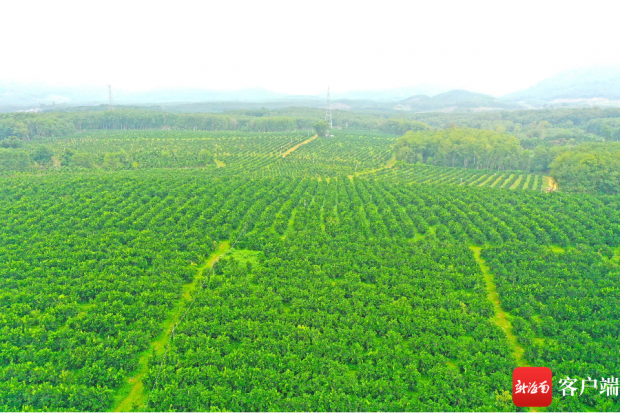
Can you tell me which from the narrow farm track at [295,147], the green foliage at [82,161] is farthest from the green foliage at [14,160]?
the narrow farm track at [295,147]

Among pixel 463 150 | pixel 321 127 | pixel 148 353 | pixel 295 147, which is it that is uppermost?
pixel 321 127

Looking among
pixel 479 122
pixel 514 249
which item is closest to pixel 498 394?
pixel 514 249

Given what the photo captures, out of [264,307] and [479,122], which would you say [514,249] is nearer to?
[264,307]

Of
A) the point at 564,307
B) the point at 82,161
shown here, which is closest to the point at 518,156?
the point at 564,307

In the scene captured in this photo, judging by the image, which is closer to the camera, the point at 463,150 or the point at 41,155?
the point at 41,155

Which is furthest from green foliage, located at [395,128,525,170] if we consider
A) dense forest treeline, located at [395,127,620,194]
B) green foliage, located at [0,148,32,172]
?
green foliage, located at [0,148,32,172]

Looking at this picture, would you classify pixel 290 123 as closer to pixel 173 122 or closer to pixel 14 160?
pixel 173 122

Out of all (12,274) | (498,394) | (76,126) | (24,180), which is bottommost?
(498,394)

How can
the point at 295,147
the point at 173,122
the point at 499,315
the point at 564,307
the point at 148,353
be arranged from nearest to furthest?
the point at 148,353 → the point at 564,307 → the point at 499,315 → the point at 295,147 → the point at 173,122
